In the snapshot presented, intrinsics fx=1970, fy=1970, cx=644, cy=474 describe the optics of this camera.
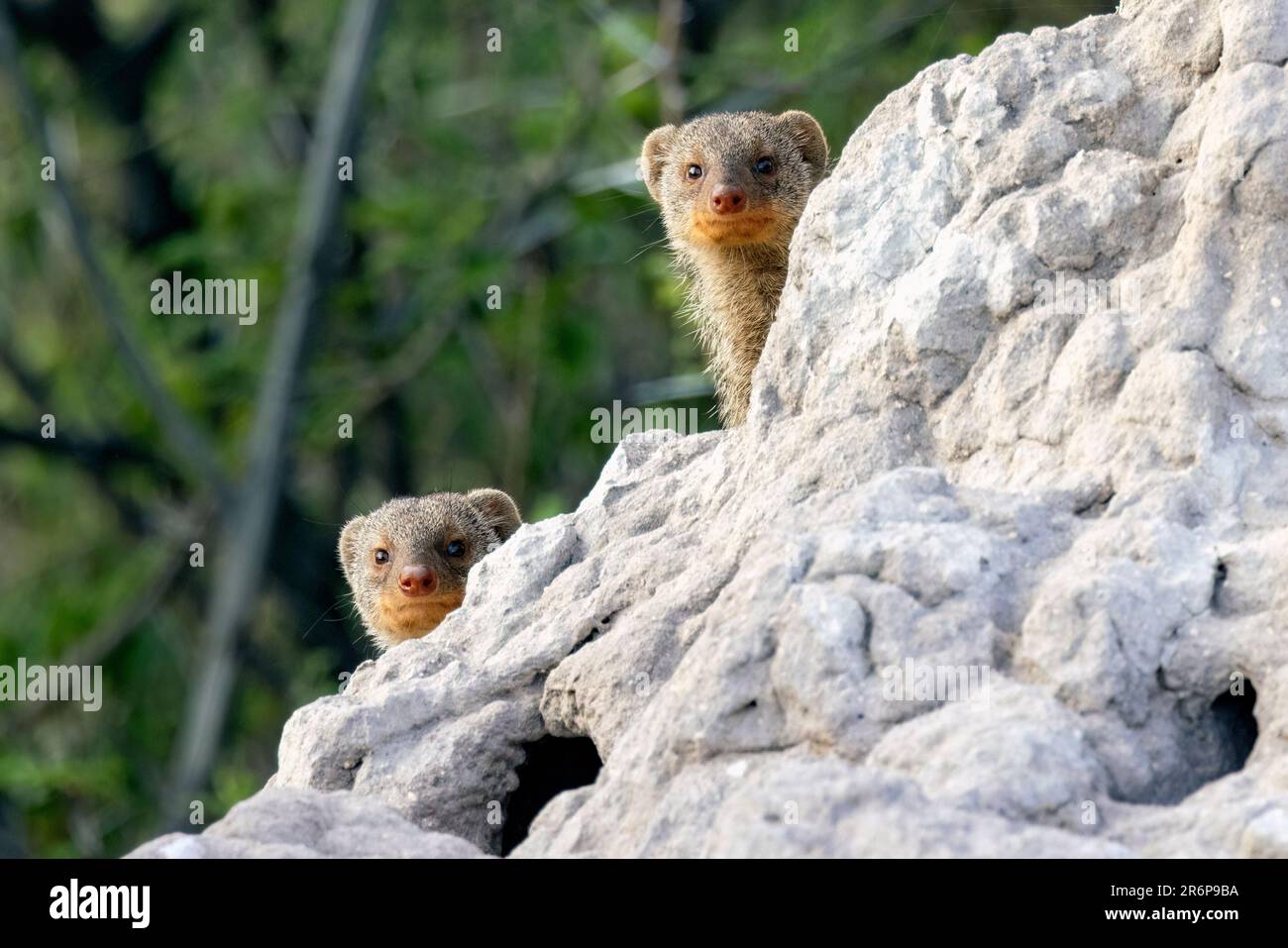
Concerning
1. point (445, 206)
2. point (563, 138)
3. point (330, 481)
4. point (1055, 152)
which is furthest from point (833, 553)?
point (330, 481)

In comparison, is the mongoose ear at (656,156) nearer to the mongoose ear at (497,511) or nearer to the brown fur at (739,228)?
the brown fur at (739,228)

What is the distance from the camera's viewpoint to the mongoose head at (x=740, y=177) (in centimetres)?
534

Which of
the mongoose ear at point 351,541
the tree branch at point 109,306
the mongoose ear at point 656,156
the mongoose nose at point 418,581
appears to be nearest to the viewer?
the mongoose nose at point 418,581

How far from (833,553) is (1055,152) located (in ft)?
3.13

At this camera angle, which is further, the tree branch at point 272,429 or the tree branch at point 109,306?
the tree branch at point 272,429

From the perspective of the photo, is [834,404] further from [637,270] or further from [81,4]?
[81,4]

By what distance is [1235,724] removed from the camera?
2627mm

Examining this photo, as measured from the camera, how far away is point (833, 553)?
279cm

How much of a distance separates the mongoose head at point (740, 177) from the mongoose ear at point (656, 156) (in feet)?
0.21

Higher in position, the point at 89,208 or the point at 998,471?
the point at 89,208

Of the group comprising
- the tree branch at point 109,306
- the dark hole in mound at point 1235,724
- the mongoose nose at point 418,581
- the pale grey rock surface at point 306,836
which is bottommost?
the pale grey rock surface at point 306,836

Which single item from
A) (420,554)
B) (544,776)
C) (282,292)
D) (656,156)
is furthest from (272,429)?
(544,776)

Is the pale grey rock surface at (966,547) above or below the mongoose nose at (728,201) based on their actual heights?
below

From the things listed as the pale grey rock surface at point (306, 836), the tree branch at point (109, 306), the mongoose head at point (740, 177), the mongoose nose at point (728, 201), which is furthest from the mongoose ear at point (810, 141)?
the tree branch at point (109, 306)
